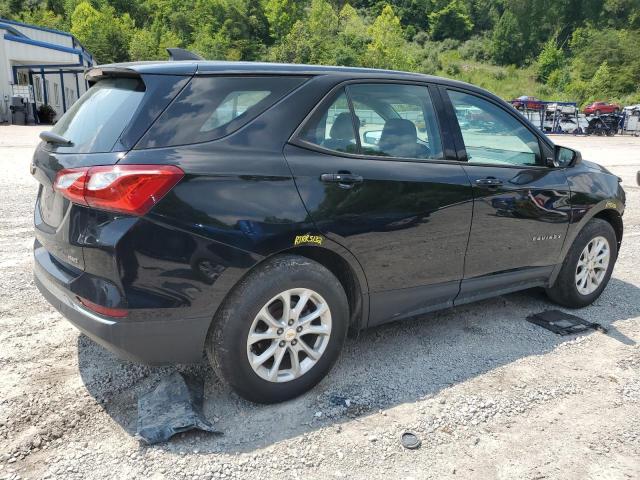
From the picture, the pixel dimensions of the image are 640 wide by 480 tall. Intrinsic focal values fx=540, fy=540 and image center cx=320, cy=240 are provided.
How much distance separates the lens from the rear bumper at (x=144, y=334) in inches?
98.3

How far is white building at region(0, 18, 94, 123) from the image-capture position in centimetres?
2911

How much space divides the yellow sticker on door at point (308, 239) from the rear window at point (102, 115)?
993mm

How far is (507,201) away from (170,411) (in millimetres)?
2560

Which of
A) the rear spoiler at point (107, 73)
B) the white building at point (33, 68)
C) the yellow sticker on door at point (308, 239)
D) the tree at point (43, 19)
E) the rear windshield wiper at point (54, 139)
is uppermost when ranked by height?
the tree at point (43, 19)

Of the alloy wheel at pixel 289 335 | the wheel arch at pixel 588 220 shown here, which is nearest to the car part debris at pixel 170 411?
the alloy wheel at pixel 289 335

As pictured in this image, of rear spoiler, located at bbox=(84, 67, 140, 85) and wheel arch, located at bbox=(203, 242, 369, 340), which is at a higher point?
rear spoiler, located at bbox=(84, 67, 140, 85)

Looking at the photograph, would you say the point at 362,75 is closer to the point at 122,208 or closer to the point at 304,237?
the point at 304,237

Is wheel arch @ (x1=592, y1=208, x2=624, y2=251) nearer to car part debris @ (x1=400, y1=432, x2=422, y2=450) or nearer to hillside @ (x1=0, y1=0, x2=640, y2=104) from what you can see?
car part debris @ (x1=400, y1=432, x2=422, y2=450)

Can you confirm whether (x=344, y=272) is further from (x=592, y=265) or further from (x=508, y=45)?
(x=508, y=45)

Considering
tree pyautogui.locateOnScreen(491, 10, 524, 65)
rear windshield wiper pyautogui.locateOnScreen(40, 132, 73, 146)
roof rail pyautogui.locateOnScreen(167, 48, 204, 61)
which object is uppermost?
tree pyautogui.locateOnScreen(491, 10, 524, 65)

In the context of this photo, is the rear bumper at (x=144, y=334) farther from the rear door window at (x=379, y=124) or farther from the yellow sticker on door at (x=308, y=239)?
the rear door window at (x=379, y=124)

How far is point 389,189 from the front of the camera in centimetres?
313

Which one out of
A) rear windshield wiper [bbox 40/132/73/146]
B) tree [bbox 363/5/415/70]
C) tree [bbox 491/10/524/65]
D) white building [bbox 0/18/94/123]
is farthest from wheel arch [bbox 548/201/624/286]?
tree [bbox 491/10/524/65]

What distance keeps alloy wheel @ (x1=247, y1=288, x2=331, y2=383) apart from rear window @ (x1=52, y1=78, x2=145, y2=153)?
3.71ft
